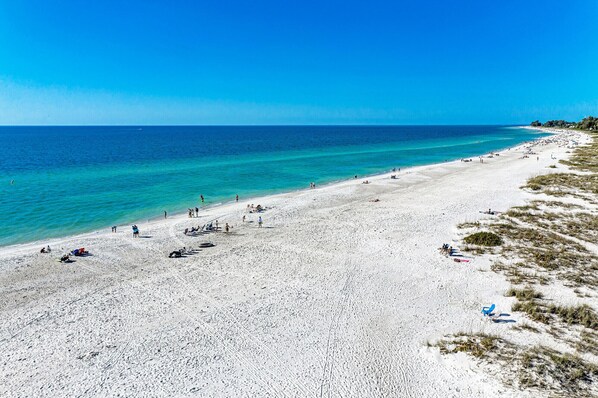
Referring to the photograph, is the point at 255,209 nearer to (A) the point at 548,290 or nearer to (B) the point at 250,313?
(B) the point at 250,313

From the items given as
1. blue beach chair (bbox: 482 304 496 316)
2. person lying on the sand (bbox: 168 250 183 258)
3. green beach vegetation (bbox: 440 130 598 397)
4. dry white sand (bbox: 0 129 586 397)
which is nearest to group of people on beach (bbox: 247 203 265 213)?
dry white sand (bbox: 0 129 586 397)

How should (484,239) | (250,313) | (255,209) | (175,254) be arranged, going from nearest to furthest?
(250,313) < (175,254) < (484,239) < (255,209)

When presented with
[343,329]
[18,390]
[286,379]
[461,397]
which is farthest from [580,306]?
[18,390]

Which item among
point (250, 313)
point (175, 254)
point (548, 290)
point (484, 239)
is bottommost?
point (250, 313)

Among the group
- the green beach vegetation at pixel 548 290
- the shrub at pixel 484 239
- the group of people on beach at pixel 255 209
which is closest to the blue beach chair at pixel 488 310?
the green beach vegetation at pixel 548 290

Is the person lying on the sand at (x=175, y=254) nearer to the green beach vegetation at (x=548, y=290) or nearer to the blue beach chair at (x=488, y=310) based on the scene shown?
the green beach vegetation at (x=548, y=290)

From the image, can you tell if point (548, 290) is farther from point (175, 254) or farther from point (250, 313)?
point (175, 254)

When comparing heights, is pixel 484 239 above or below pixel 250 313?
above

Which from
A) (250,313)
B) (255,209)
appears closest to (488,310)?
(250,313)

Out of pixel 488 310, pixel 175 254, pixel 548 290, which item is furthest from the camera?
pixel 175 254

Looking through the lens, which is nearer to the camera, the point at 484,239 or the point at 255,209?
the point at 484,239
